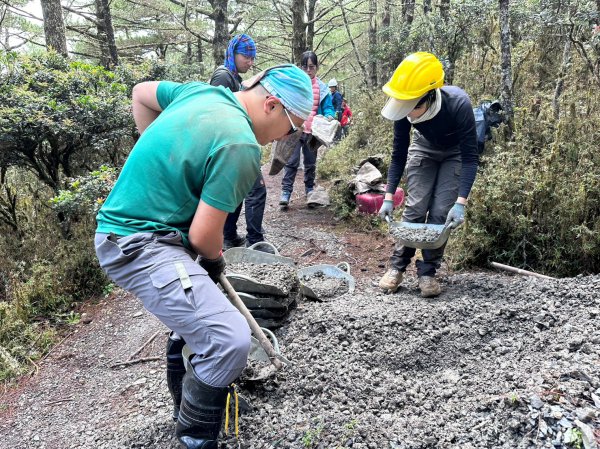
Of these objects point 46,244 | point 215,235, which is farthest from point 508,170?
point 46,244

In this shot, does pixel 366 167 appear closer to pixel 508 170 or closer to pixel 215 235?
pixel 508 170

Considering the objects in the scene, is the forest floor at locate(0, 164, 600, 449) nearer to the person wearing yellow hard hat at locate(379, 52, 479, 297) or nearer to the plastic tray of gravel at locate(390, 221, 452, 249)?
the person wearing yellow hard hat at locate(379, 52, 479, 297)

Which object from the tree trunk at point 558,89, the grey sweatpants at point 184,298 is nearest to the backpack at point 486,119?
the tree trunk at point 558,89

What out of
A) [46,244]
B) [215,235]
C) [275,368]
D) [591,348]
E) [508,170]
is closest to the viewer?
[215,235]

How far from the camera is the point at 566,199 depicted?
12.2 ft

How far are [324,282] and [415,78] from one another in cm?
187

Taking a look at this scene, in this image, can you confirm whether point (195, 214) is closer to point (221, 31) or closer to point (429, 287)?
point (429, 287)

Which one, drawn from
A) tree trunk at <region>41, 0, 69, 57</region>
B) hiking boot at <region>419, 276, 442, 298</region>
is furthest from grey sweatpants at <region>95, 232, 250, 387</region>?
tree trunk at <region>41, 0, 69, 57</region>

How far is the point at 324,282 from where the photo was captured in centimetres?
395

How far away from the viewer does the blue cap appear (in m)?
1.81

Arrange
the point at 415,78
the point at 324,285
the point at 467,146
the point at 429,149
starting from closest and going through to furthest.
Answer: the point at 415,78
the point at 467,146
the point at 429,149
the point at 324,285

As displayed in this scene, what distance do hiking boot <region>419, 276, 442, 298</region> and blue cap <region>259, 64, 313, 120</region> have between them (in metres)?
2.18

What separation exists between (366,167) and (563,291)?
11.4ft

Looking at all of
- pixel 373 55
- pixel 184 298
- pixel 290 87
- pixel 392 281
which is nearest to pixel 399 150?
pixel 392 281
